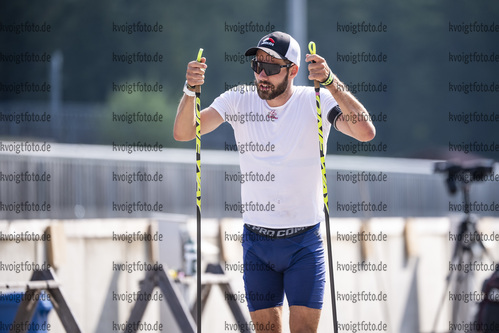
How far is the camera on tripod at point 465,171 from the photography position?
30.1 ft

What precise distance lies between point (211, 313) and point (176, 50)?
3258 centimetres

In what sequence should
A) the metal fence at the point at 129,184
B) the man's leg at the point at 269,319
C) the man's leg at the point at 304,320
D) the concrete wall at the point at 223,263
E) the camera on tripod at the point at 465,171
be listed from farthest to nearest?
1. the metal fence at the point at 129,184
2. the camera on tripod at the point at 465,171
3. the concrete wall at the point at 223,263
4. the man's leg at the point at 269,319
5. the man's leg at the point at 304,320

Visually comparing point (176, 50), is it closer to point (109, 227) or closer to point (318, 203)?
point (109, 227)

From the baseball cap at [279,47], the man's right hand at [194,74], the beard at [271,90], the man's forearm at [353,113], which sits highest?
the baseball cap at [279,47]

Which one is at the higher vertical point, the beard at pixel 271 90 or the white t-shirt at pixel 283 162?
the beard at pixel 271 90

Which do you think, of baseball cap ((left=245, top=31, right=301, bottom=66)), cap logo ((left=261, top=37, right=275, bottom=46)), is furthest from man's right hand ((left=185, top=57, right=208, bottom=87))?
cap logo ((left=261, top=37, right=275, bottom=46))

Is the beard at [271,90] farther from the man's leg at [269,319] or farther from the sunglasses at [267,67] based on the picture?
the man's leg at [269,319]

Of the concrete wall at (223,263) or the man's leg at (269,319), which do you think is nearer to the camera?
the man's leg at (269,319)

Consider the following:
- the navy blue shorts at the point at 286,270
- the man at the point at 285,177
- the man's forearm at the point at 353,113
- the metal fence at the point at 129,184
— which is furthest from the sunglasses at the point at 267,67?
the metal fence at the point at 129,184

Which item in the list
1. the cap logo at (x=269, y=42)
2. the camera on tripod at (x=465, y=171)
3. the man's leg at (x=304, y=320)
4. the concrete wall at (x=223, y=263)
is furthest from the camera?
the camera on tripod at (x=465, y=171)

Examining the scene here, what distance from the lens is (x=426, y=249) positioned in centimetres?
1002

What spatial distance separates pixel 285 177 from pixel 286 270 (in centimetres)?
60

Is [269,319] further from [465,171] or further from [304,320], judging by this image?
[465,171]

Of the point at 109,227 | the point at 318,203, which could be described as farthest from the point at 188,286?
the point at 318,203
